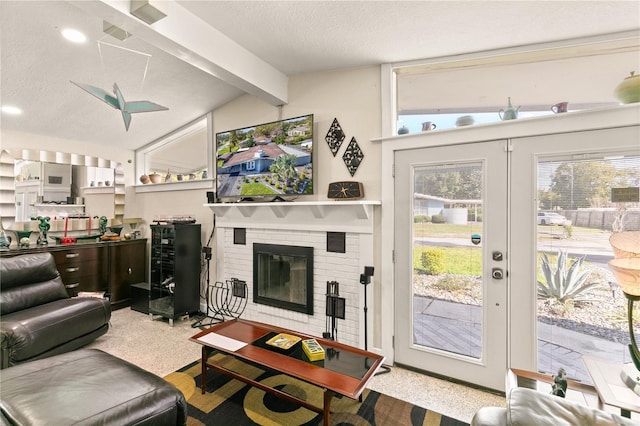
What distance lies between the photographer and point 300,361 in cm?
201

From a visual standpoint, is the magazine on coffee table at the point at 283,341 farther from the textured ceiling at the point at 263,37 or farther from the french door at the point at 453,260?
the textured ceiling at the point at 263,37

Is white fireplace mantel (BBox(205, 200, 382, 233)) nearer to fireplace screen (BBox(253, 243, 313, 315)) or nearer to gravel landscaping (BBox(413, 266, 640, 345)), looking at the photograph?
fireplace screen (BBox(253, 243, 313, 315))

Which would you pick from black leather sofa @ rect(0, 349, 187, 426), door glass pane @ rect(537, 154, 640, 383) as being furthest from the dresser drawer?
door glass pane @ rect(537, 154, 640, 383)

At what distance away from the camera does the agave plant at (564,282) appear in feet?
6.91

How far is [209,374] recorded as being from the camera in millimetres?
2535

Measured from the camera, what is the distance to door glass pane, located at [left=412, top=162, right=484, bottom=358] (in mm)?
2449

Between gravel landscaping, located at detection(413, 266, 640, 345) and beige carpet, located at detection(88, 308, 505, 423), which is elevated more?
gravel landscaping, located at detection(413, 266, 640, 345)

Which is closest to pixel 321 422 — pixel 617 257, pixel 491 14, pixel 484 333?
pixel 484 333

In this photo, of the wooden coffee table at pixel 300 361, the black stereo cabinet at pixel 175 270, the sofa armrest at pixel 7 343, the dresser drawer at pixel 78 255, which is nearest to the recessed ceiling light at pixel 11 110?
the dresser drawer at pixel 78 255

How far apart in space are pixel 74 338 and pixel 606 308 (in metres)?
4.40

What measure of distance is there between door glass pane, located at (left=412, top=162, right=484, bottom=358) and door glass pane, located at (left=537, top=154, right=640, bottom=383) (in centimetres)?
43

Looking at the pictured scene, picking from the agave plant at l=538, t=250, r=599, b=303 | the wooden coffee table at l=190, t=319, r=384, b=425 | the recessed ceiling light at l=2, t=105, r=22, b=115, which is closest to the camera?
the wooden coffee table at l=190, t=319, r=384, b=425

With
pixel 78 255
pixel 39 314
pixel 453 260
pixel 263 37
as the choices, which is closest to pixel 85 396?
pixel 39 314

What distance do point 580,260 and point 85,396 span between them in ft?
10.3
